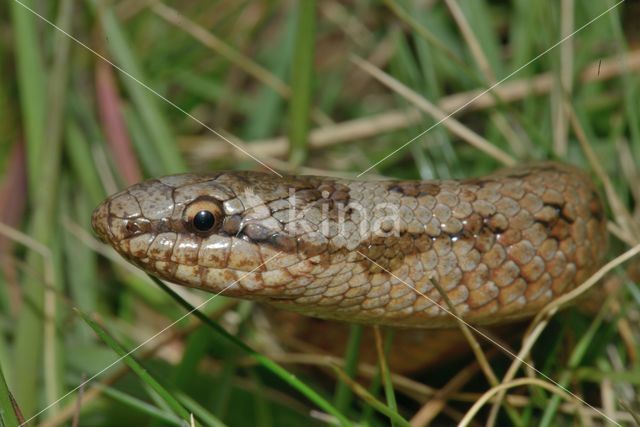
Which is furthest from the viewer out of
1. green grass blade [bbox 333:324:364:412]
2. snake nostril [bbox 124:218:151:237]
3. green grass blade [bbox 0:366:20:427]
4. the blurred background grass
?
the blurred background grass

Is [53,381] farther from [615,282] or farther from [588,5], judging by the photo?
[588,5]

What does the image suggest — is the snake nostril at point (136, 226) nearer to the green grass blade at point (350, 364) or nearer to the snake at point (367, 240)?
the snake at point (367, 240)

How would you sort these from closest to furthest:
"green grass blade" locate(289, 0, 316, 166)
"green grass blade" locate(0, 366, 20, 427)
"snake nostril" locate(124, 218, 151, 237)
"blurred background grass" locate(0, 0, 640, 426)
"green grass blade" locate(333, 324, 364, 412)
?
"green grass blade" locate(0, 366, 20, 427)
"snake nostril" locate(124, 218, 151, 237)
"green grass blade" locate(333, 324, 364, 412)
"blurred background grass" locate(0, 0, 640, 426)
"green grass blade" locate(289, 0, 316, 166)

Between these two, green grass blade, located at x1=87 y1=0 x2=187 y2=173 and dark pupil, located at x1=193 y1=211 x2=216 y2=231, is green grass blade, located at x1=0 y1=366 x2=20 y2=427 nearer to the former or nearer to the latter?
dark pupil, located at x1=193 y1=211 x2=216 y2=231

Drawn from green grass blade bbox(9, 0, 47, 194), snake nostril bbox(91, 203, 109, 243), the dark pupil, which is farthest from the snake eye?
green grass blade bbox(9, 0, 47, 194)

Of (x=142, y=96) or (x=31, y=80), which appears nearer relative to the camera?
(x=31, y=80)

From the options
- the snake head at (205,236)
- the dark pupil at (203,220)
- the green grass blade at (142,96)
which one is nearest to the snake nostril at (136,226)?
the snake head at (205,236)

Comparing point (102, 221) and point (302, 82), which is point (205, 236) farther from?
point (302, 82)

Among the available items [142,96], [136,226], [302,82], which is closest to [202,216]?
[136,226]
